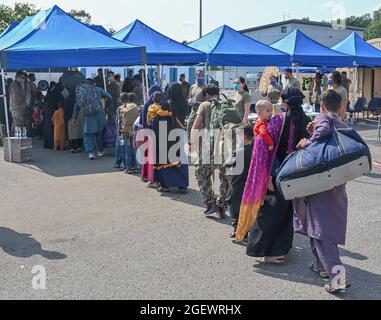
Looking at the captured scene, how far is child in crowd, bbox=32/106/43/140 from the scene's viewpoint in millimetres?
13656

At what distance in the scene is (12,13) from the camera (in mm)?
29406

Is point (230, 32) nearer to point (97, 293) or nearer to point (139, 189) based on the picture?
point (139, 189)

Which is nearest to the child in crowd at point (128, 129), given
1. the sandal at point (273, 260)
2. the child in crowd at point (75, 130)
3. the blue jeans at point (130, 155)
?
the blue jeans at point (130, 155)

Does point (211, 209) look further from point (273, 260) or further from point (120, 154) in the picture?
point (120, 154)

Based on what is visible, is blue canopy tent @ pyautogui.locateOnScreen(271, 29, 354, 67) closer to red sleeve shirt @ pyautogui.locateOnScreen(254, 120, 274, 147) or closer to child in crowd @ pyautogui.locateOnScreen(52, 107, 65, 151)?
child in crowd @ pyautogui.locateOnScreen(52, 107, 65, 151)

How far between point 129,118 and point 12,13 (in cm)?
2395

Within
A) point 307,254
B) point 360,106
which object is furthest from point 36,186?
point 360,106

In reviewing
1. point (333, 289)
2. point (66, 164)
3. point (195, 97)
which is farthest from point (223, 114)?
point (66, 164)

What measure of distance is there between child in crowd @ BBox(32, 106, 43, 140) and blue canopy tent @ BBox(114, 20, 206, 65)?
301cm

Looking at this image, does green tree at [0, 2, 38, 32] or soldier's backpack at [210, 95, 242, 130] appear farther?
green tree at [0, 2, 38, 32]

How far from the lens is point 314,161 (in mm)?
3895

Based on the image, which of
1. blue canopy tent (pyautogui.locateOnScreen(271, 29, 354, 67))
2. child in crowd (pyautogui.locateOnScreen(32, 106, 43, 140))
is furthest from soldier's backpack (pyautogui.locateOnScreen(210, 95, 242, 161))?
blue canopy tent (pyautogui.locateOnScreen(271, 29, 354, 67))

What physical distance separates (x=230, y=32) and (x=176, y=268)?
445 inches

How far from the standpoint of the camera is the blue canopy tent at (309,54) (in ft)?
50.5
